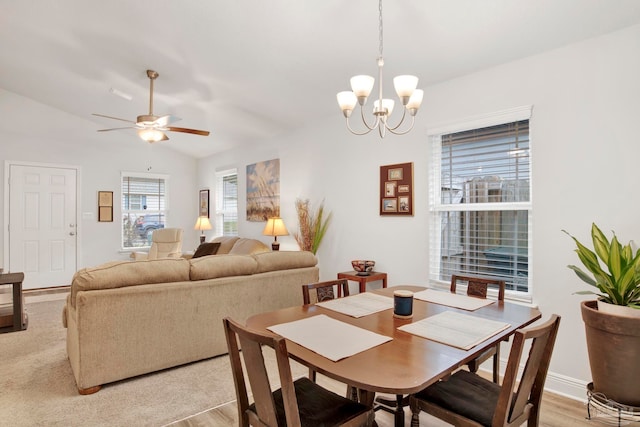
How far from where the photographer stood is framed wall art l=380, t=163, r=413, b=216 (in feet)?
11.9

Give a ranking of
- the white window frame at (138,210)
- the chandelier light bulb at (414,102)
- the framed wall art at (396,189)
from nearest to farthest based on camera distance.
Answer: the chandelier light bulb at (414,102) → the framed wall art at (396,189) → the white window frame at (138,210)

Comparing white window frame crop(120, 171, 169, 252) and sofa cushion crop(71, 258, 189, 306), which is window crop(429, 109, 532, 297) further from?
white window frame crop(120, 171, 169, 252)

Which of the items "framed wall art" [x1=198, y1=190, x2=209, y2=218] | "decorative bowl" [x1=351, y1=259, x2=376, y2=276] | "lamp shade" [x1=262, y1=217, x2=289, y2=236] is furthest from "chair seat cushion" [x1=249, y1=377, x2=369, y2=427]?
"framed wall art" [x1=198, y1=190, x2=209, y2=218]

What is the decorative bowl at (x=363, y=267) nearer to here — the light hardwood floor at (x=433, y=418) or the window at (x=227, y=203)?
the light hardwood floor at (x=433, y=418)

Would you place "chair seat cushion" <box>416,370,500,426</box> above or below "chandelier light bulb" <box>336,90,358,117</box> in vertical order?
below

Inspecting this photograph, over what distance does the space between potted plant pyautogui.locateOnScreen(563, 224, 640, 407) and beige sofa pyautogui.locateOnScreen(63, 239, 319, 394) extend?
232cm

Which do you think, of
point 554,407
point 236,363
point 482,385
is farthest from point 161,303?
point 554,407

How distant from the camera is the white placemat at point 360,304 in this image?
1.92m

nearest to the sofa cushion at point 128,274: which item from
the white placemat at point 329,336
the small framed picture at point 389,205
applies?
the white placemat at point 329,336

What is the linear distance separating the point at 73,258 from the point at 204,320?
481cm

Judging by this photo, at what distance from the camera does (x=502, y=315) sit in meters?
1.85

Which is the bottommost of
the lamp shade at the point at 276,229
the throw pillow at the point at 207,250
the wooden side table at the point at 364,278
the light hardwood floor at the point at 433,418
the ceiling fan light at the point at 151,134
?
the light hardwood floor at the point at 433,418

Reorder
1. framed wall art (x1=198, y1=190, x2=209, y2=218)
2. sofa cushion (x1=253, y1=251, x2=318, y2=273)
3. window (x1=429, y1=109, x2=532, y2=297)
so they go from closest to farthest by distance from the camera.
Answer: window (x1=429, y1=109, x2=532, y2=297)
sofa cushion (x1=253, y1=251, x2=318, y2=273)
framed wall art (x1=198, y1=190, x2=209, y2=218)

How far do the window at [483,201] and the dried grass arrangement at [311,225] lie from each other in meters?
1.58
